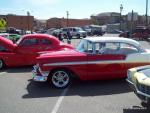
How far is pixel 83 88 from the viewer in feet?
33.4

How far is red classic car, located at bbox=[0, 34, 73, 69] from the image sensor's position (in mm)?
14367

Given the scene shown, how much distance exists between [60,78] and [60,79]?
0.10ft

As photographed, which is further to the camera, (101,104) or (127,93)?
(127,93)

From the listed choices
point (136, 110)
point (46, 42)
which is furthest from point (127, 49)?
point (46, 42)

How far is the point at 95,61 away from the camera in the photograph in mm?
10258

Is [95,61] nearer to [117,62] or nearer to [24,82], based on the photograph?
[117,62]

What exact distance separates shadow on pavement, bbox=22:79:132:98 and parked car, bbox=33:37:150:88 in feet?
0.89

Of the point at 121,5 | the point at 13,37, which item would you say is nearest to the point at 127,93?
the point at 13,37

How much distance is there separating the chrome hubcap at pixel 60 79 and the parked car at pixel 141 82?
9.16 ft

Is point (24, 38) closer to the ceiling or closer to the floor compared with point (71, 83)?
closer to the ceiling

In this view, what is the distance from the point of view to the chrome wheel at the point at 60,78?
1019cm

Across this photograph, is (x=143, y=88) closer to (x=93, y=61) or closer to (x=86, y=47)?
(x=93, y=61)

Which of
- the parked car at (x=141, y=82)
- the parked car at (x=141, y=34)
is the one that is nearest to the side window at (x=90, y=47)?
the parked car at (x=141, y=82)

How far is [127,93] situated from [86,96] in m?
1.16
